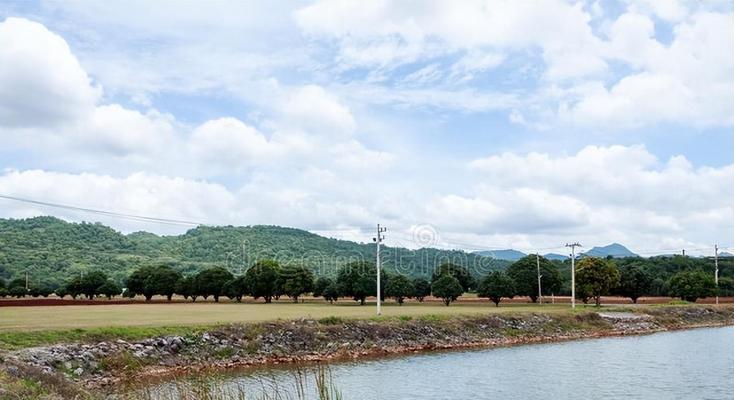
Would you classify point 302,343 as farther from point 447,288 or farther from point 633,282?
point 633,282

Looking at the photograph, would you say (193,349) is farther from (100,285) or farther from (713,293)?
(713,293)

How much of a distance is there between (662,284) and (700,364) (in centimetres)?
7833

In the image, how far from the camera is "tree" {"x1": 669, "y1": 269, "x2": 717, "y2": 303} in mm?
99500

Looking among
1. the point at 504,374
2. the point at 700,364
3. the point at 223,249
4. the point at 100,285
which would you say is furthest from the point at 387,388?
the point at 223,249

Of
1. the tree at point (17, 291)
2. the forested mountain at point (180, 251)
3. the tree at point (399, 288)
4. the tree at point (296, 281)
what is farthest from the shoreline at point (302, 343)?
the tree at point (17, 291)

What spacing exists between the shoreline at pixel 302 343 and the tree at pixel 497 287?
19.3m

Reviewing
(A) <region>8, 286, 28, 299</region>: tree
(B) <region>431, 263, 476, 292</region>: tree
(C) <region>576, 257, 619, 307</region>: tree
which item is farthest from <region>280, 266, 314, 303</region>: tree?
(A) <region>8, 286, 28, 299</region>: tree

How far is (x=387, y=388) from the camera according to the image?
31.7 meters

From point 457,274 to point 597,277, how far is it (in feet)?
106

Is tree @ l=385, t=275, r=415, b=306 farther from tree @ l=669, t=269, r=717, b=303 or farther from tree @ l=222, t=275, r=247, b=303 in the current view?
tree @ l=669, t=269, r=717, b=303

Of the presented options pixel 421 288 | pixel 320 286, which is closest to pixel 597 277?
pixel 421 288

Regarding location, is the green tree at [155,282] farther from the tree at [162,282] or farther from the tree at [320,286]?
the tree at [320,286]

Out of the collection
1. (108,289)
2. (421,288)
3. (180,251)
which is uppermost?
(180,251)

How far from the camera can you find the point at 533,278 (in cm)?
9944
